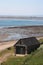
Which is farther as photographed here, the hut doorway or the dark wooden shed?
the hut doorway

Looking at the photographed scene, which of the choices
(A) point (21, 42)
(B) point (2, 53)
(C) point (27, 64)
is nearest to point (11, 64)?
(C) point (27, 64)

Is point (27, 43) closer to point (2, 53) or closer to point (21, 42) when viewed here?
point (21, 42)

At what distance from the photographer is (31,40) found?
42.5m

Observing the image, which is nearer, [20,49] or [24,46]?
[24,46]

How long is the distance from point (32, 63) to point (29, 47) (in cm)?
1231

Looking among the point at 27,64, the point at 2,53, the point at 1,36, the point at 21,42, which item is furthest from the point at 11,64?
the point at 1,36

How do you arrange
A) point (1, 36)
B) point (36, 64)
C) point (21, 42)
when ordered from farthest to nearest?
point (1, 36), point (21, 42), point (36, 64)

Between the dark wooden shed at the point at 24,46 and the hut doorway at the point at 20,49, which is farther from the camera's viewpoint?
the hut doorway at the point at 20,49

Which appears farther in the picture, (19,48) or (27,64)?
(19,48)

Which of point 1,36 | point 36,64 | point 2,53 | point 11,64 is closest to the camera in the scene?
point 36,64

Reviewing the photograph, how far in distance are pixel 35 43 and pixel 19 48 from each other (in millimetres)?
2813

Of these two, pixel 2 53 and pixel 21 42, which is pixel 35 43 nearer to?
pixel 21 42

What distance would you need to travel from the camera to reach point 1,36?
7731 cm

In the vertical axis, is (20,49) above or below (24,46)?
below
